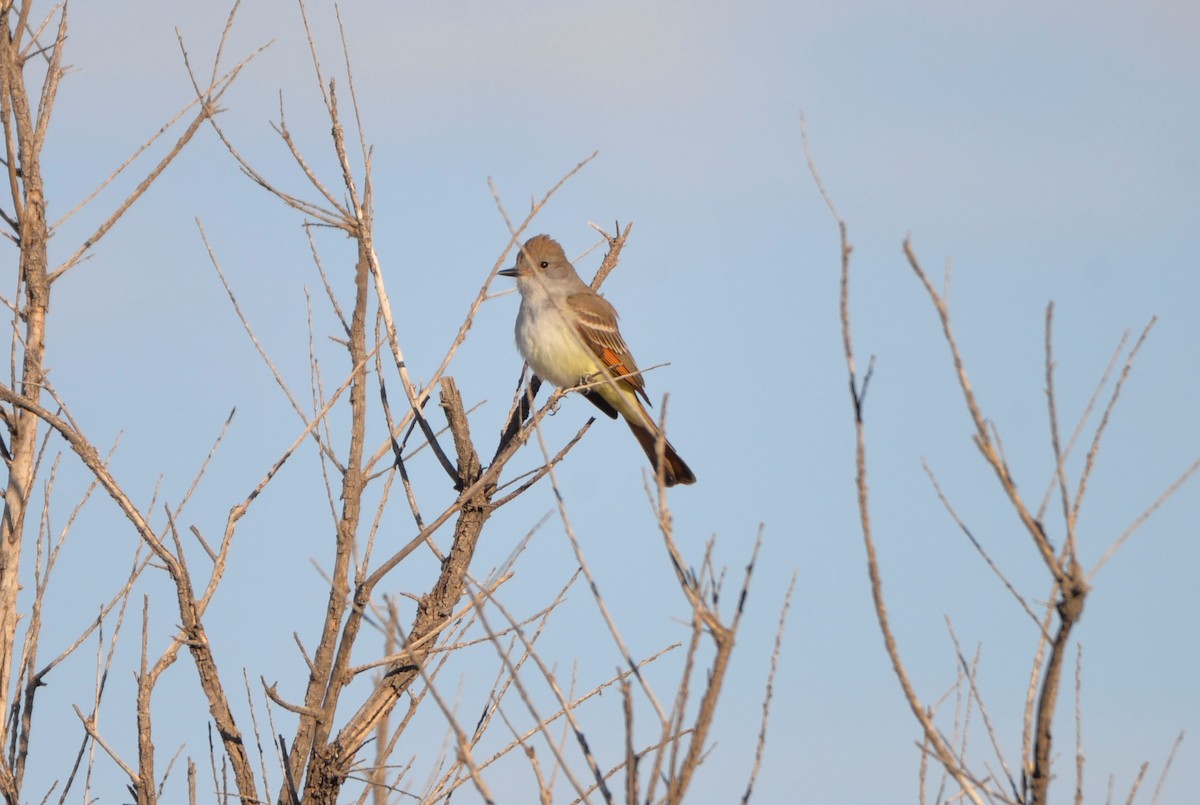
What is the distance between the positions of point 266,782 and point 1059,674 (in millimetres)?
3593

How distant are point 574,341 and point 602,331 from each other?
1.84ft

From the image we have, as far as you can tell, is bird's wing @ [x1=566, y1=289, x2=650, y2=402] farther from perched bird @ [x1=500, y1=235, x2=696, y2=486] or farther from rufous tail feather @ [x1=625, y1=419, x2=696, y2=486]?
rufous tail feather @ [x1=625, y1=419, x2=696, y2=486]

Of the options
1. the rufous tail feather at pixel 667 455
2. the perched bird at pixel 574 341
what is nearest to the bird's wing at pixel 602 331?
the perched bird at pixel 574 341

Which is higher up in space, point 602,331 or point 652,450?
point 602,331

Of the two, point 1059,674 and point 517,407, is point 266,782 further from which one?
point 1059,674

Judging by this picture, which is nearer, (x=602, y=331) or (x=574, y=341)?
(x=574, y=341)

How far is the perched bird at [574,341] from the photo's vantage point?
30.7 feet

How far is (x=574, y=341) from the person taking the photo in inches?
373

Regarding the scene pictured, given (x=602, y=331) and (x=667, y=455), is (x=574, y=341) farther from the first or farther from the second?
(x=667, y=455)

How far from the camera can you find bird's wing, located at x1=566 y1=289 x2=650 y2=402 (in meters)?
9.80

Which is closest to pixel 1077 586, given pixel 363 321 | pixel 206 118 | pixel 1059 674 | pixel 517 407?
pixel 1059 674

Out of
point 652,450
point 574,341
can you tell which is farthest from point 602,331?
point 652,450

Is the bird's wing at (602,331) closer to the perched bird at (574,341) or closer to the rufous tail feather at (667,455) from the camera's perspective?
the perched bird at (574,341)

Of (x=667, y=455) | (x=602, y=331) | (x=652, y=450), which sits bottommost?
(x=667, y=455)
